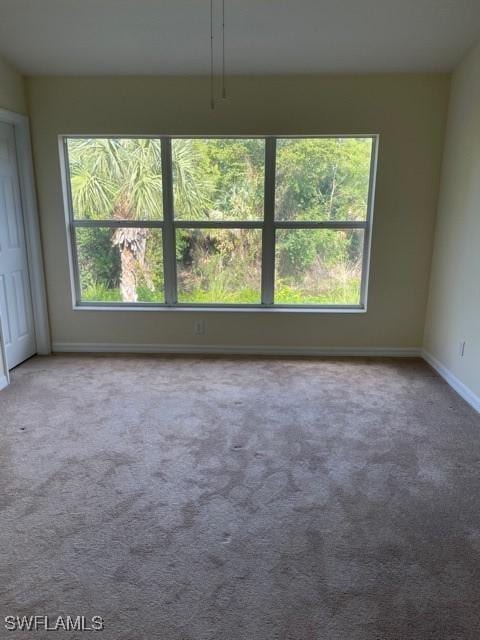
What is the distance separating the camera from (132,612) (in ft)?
5.04

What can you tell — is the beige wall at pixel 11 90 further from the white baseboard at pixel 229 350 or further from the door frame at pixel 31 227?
the white baseboard at pixel 229 350

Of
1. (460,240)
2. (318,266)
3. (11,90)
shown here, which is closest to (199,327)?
(318,266)

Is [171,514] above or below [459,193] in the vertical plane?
below

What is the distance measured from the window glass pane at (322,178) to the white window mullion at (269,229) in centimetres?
5

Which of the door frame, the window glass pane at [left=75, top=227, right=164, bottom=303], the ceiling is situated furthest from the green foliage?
the ceiling

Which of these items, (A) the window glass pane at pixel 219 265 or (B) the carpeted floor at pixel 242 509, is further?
(A) the window glass pane at pixel 219 265

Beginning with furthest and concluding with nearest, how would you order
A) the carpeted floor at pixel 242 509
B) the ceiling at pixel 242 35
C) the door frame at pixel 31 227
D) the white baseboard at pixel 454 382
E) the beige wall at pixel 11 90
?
1. the door frame at pixel 31 227
2. the beige wall at pixel 11 90
3. the white baseboard at pixel 454 382
4. the ceiling at pixel 242 35
5. the carpeted floor at pixel 242 509

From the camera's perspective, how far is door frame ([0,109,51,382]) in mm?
3740

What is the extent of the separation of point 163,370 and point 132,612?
2350mm

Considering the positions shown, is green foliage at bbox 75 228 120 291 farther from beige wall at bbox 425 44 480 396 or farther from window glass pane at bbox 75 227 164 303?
beige wall at bbox 425 44 480 396

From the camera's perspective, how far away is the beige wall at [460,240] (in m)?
3.19

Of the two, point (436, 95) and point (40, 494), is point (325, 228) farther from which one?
point (40, 494)

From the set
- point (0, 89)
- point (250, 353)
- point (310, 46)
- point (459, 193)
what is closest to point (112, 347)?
point (250, 353)

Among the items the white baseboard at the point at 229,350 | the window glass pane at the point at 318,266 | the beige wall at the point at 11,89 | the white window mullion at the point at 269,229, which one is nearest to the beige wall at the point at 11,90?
the beige wall at the point at 11,89
